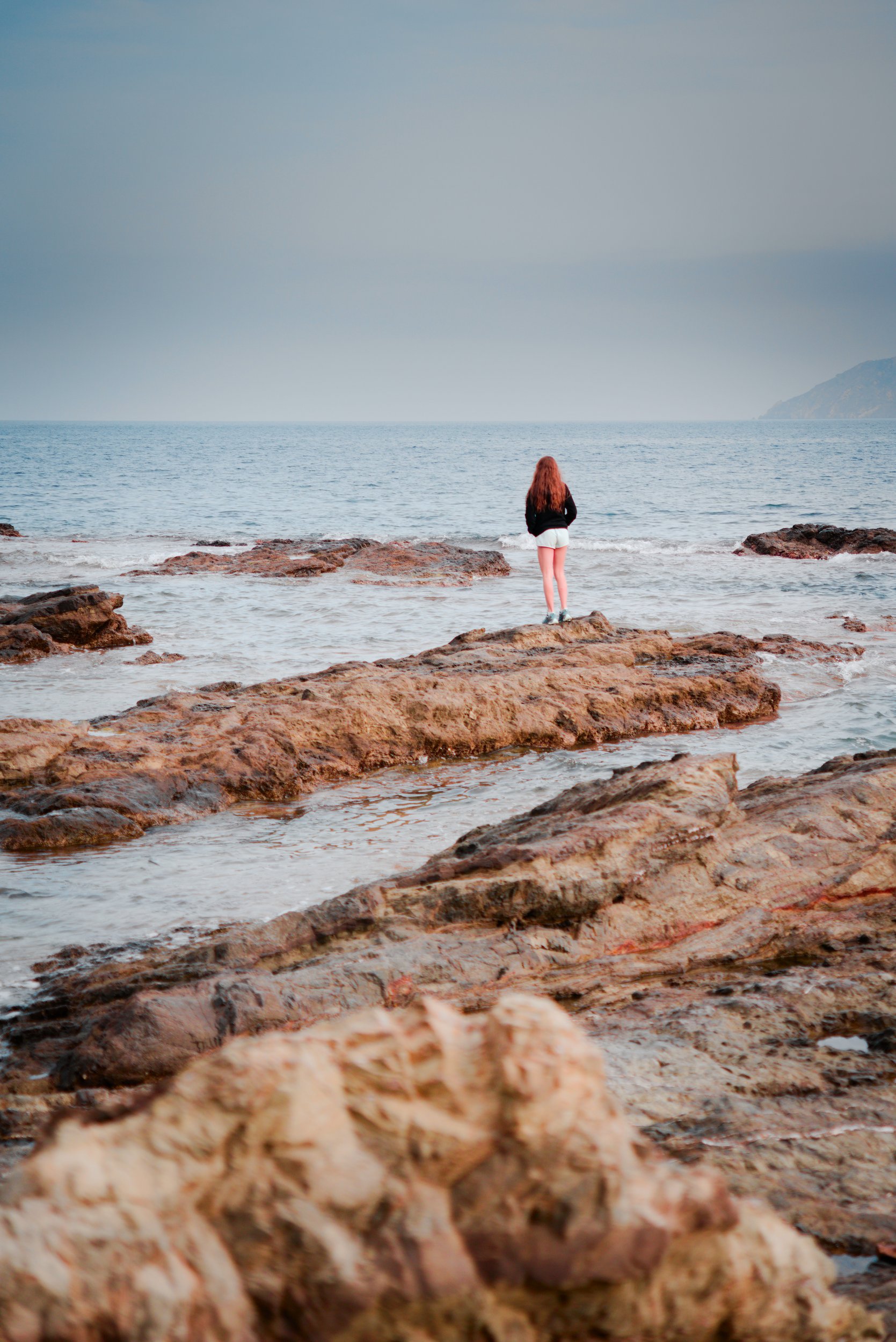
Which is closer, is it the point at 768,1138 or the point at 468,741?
the point at 768,1138

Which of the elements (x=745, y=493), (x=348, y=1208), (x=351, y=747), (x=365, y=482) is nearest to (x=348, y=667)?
(x=351, y=747)

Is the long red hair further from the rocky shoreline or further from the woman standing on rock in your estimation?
the rocky shoreline

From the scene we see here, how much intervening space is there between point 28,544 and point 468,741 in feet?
74.4

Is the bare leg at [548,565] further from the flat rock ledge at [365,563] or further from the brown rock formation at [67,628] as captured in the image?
the flat rock ledge at [365,563]

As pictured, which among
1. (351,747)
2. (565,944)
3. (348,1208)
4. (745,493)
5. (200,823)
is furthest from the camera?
(745,493)

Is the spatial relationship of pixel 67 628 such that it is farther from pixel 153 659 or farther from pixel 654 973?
pixel 654 973

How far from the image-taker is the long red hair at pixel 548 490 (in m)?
13.5

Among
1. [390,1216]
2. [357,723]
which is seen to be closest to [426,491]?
[357,723]

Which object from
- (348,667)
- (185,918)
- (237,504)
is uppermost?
(237,504)

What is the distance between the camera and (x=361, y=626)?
1595 cm

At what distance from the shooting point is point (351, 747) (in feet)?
28.6

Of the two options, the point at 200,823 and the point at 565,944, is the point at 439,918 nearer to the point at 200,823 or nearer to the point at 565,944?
the point at 565,944

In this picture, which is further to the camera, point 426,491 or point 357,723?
point 426,491

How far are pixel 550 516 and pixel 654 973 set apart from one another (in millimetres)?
9906
